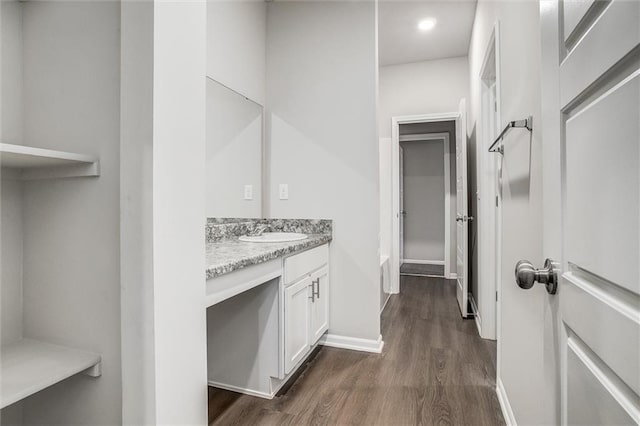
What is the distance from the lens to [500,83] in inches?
72.8

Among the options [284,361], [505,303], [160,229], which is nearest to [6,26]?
[160,229]

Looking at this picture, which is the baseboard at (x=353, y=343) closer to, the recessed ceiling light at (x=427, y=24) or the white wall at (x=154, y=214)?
the white wall at (x=154, y=214)

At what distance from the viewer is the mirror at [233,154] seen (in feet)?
7.06

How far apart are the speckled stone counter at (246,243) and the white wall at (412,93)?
5.89 ft

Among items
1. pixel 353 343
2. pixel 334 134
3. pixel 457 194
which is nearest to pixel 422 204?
pixel 457 194

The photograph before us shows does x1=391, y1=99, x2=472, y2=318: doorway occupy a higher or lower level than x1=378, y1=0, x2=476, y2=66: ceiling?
lower

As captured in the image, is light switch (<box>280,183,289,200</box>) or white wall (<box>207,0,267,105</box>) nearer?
white wall (<box>207,0,267,105</box>)

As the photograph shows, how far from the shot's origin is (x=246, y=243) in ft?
6.68

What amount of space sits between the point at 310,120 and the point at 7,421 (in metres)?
2.30

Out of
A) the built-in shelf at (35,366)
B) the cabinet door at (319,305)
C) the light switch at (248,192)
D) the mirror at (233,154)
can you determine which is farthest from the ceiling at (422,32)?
the built-in shelf at (35,366)

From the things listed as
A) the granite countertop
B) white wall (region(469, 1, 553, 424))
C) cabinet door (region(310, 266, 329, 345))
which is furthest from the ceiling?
cabinet door (region(310, 266, 329, 345))

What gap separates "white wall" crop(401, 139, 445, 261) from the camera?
6.24 metres

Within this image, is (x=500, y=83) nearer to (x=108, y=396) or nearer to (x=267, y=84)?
(x=267, y=84)

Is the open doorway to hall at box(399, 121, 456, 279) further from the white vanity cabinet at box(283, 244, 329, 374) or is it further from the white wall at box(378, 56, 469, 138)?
the white vanity cabinet at box(283, 244, 329, 374)
